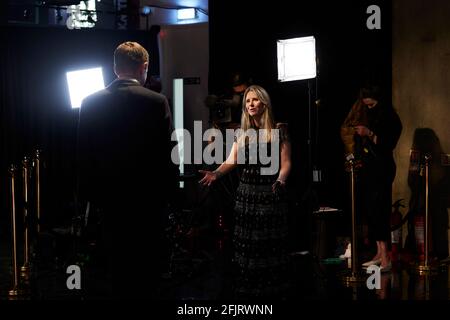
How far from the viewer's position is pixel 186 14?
998 cm

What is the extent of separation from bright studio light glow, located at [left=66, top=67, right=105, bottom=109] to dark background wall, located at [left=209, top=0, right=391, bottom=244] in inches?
63.7

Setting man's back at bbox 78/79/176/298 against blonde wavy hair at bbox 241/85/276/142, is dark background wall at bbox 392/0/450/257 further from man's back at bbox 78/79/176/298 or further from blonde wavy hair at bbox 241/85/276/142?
man's back at bbox 78/79/176/298

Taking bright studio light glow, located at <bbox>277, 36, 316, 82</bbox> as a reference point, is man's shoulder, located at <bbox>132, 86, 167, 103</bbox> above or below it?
below

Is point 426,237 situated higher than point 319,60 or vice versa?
point 319,60

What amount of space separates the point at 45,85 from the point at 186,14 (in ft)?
7.76

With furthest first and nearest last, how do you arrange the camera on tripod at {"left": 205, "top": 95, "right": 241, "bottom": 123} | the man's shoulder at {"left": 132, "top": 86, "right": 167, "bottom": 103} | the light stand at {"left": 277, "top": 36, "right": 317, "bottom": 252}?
the camera on tripod at {"left": 205, "top": 95, "right": 241, "bottom": 123}
the light stand at {"left": 277, "top": 36, "right": 317, "bottom": 252}
the man's shoulder at {"left": 132, "top": 86, "right": 167, "bottom": 103}

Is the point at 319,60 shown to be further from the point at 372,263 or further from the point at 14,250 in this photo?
the point at 14,250

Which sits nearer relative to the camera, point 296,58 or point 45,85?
point 296,58

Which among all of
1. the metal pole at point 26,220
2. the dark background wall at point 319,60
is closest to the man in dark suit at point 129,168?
the metal pole at point 26,220

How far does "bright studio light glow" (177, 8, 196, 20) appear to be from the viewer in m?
9.90

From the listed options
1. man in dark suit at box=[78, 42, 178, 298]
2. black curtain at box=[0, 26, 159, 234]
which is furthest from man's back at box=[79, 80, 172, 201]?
black curtain at box=[0, 26, 159, 234]

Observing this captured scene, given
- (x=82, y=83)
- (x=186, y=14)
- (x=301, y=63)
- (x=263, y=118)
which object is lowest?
(x=263, y=118)

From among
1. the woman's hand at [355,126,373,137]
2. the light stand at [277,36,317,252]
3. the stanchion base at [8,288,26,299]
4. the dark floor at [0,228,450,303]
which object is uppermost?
the light stand at [277,36,317,252]

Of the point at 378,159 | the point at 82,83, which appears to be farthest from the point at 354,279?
the point at 82,83
